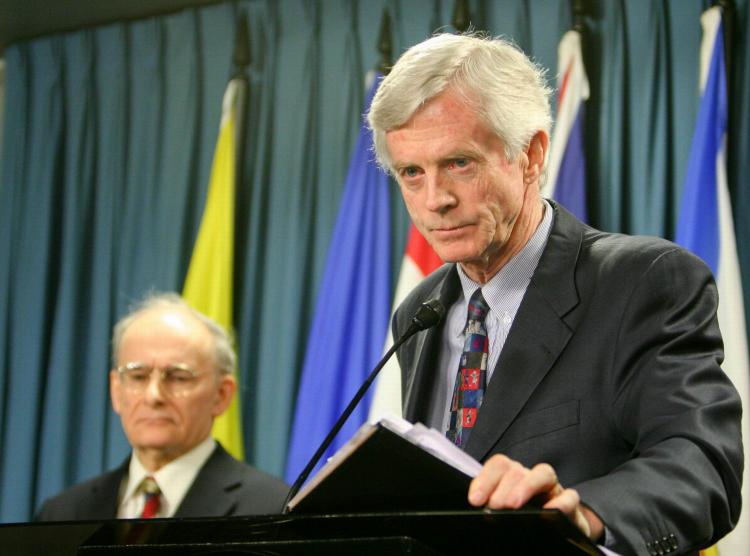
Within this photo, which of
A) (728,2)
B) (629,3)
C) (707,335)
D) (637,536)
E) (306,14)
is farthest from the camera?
(306,14)

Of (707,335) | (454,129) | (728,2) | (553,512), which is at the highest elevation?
(728,2)

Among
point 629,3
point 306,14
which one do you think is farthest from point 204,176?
point 629,3

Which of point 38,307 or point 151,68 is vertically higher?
point 151,68

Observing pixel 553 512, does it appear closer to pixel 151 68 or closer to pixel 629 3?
pixel 629 3

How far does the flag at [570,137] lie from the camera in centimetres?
433

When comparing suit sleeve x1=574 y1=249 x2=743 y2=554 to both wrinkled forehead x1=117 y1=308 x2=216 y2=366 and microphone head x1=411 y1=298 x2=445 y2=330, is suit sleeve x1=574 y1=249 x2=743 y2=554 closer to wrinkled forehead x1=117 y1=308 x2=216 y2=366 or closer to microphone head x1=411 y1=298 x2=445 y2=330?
microphone head x1=411 y1=298 x2=445 y2=330

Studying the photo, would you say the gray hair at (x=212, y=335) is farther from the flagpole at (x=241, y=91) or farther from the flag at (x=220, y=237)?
the flagpole at (x=241, y=91)

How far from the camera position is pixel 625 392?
188 centimetres

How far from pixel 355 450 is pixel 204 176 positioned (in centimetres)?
413

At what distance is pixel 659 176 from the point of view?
14.1 feet

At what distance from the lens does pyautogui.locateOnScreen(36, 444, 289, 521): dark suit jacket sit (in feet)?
12.0

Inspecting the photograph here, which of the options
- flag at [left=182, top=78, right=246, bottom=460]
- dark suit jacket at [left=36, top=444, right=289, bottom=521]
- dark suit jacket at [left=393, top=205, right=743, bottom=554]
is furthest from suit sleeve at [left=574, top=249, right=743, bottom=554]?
flag at [left=182, top=78, right=246, bottom=460]

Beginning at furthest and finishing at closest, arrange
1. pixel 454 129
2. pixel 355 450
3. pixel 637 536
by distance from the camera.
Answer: pixel 454 129 → pixel 637 536 → pixel 355 450

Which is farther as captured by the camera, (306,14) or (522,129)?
(306,14)
